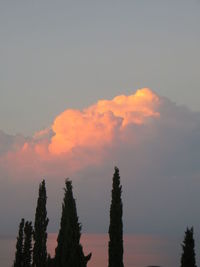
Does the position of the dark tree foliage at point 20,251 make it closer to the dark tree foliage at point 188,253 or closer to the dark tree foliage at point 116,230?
the dark tree foliage at point 116,230

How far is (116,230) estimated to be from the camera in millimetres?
49531

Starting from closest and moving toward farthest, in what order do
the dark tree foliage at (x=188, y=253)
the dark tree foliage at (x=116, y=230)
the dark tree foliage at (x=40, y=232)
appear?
the dark tree foliage at (x=188, y=253) → the dark tree foliage at (x=116, y=230) → the dark tree foliage at (x=40, y=232)

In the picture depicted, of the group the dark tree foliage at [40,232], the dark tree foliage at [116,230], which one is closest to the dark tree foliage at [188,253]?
the dark tree foliage at [116,230]

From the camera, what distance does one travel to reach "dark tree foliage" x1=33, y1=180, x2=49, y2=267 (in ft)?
192

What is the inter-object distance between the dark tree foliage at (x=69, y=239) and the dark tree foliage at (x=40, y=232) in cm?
1192

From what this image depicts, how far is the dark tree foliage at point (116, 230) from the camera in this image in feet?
160

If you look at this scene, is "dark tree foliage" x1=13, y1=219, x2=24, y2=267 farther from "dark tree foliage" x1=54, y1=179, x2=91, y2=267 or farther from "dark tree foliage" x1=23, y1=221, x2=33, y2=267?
"dark tree foliage" x1=54, y1=179, x2=91, y2=267

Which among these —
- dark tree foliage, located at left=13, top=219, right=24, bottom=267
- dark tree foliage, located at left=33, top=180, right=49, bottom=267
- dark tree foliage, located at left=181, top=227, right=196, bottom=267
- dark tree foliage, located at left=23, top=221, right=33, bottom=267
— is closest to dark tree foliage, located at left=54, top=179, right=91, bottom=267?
dark tree foliage, located at left=181, top=227, right=196, bottom=267

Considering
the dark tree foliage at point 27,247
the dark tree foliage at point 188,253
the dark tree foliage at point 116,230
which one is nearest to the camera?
the dark tree foliage at point 188,253

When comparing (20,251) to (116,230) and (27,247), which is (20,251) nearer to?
(27,247)

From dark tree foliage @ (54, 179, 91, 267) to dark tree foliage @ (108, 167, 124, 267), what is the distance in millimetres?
3477

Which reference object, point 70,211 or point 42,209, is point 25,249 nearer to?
point 42,209

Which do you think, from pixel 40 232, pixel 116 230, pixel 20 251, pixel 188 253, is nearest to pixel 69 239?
pixel 116 230

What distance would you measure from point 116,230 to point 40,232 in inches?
527
